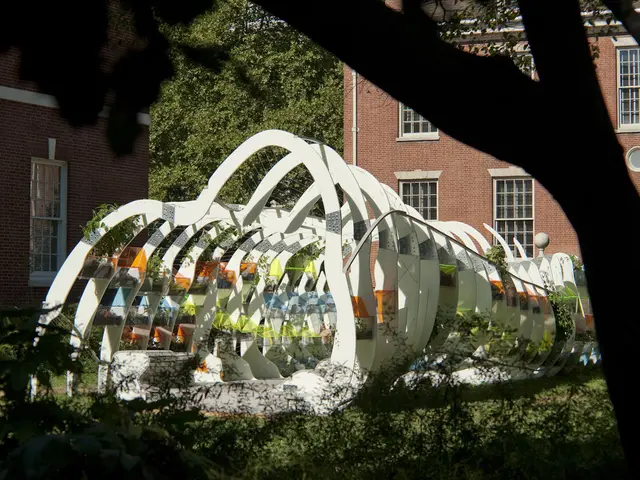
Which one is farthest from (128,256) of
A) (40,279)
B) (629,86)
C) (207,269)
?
(629,86)

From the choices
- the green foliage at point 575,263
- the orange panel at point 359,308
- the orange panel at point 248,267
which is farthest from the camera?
the green foliage at point 575,263

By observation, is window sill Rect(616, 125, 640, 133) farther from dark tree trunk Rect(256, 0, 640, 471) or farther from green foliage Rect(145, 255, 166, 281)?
dark tree trunk Rect(256, 0, 640, 471)

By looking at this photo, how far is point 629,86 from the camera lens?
32.0m

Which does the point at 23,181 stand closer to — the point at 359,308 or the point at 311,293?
the point at 311,293

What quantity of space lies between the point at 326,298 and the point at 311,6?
13.6m

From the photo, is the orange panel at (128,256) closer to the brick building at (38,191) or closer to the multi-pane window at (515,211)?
the brick building at (38,191)

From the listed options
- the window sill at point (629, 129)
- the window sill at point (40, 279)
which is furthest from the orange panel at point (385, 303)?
the window sill at point (629, 129)

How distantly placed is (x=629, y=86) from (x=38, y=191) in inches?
694

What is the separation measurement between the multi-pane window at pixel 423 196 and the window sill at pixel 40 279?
13.5 m

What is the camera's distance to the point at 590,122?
5.65 m

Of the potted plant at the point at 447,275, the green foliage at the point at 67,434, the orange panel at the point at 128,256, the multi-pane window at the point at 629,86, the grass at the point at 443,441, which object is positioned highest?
the multi-pane window at the point at 629,86

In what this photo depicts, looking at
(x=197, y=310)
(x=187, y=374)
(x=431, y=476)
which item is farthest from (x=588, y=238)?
(x=197, y=310)

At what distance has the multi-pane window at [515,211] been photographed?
32688 mm

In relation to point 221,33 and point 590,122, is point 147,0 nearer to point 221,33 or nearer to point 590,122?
point 590,122
